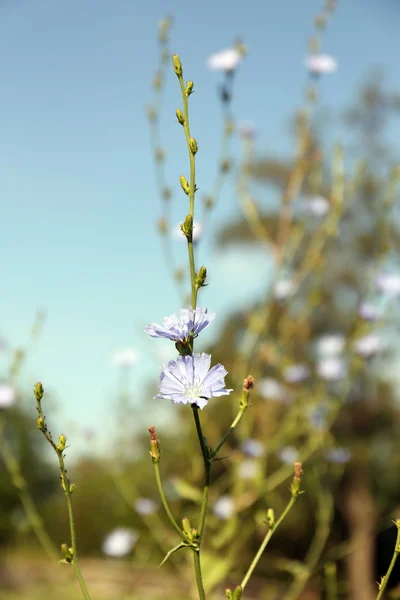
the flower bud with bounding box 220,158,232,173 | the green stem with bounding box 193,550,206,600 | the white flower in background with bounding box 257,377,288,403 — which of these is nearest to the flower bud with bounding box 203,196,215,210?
the flower bud with bounding box 220,158,232,173

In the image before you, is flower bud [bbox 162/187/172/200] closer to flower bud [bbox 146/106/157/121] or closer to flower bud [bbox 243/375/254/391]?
A: flower bud [bbox 146/106/157/121]

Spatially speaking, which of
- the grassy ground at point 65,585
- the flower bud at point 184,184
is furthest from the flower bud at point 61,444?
the grassy ground at point 65,585

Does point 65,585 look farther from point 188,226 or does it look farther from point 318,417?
point 188,226

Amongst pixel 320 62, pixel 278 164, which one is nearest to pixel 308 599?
pixel 278 164

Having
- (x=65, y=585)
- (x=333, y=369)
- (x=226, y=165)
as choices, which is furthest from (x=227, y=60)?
(x=65, y=585)

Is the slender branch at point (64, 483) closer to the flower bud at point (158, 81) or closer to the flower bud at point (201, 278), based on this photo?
the flower bud at point (201, 278)

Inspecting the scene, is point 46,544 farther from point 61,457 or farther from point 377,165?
point 377,165
